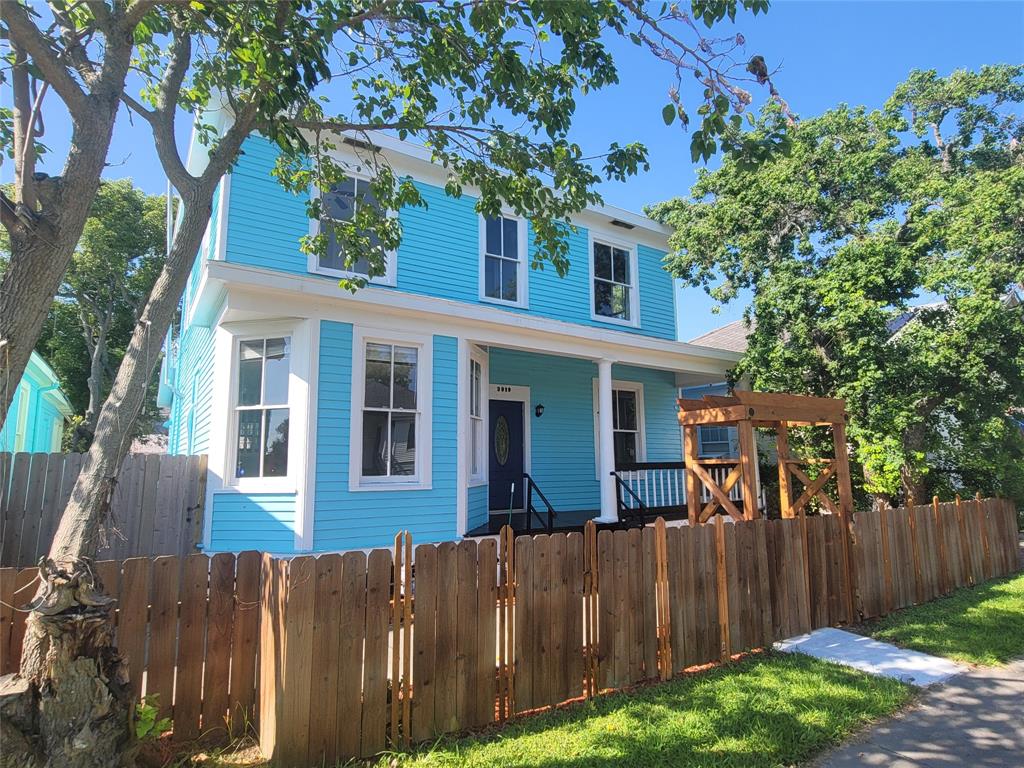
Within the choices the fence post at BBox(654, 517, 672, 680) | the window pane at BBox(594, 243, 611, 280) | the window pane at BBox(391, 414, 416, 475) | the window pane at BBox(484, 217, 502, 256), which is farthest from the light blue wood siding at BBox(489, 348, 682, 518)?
the fence post at BBox(654, 517, 672, 680)

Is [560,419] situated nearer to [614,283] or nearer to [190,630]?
[614,283]

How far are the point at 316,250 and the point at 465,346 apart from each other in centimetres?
290

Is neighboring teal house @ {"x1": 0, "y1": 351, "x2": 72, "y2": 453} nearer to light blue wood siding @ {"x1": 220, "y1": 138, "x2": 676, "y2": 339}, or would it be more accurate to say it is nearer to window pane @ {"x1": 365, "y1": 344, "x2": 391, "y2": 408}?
light blue wood siding @ {"x1": 220, "y1": 138, "x2": 676, "y2": 339}

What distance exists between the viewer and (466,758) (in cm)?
328

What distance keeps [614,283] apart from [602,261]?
1.72 feet

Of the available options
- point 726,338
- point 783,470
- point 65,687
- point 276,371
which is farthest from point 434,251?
point 726,338

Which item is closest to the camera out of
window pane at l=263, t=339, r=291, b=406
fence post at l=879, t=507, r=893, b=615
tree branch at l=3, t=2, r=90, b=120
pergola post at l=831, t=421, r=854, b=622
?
tree branch at l=3, t=2, r=90, b=120

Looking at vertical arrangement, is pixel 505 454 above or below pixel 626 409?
below

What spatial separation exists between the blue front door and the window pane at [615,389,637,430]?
2512mm

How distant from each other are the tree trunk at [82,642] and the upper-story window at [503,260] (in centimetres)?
759

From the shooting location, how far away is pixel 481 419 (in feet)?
30.9

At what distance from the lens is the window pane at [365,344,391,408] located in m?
7.87

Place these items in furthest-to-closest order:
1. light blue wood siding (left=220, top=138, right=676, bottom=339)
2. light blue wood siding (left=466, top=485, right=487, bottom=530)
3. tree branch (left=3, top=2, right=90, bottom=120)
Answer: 1. light blue wood siding (left=466, top=485, right=487, bottom=530)
2. light blue wood siding (left=220, top=138, right=676, bottom=339)
3. tree branch (left=3, top=2, right=90, bottom=120)

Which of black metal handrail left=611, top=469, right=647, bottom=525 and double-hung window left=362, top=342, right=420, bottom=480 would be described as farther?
black metal handrail left=611, top=469, right=647, bottom=525
